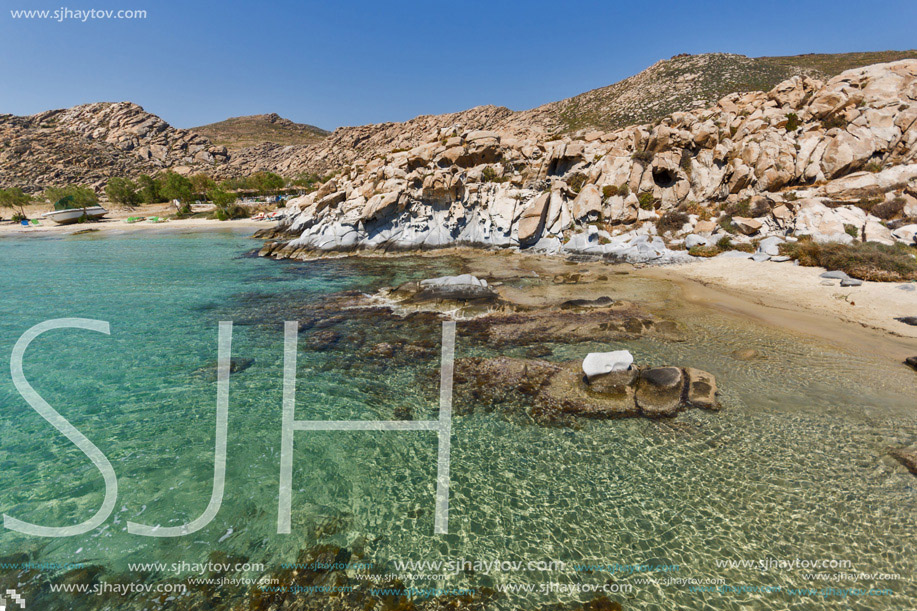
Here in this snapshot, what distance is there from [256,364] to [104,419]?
312cm

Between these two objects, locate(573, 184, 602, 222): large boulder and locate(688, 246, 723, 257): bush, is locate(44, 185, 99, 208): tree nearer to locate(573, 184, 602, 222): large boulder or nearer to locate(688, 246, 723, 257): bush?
locate(573, 184, 602, 222): large boulder

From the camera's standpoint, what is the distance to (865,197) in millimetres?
20328

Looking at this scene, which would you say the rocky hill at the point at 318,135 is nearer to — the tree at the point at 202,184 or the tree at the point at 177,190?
the tree at the point at 202,184

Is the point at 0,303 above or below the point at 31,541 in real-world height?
above

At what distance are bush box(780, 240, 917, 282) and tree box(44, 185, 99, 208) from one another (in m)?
93.9

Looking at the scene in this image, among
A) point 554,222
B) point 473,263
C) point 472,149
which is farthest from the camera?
point 472,149

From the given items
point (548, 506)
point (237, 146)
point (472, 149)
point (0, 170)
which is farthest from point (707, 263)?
point (237, 146)

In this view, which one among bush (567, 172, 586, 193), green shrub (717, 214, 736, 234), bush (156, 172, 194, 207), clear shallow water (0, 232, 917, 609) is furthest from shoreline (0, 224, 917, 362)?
bush (156, 172, 194, 207)

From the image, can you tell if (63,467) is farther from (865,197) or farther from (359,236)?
(865,197)

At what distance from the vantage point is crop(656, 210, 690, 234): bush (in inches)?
1005

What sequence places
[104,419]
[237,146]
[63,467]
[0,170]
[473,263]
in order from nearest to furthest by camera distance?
[63,467] < [104,419] < [473,263] < [0,170] < [237,146]

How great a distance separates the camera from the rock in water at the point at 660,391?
23.6 feet

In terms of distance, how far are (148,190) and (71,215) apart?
17.8 metres

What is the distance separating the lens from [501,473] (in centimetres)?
584
